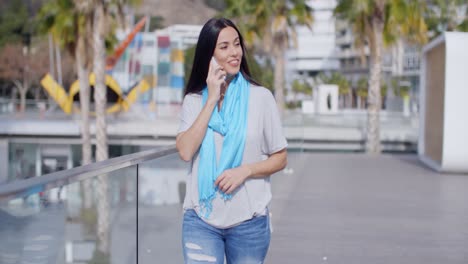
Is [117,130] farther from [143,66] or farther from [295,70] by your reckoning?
[295,70]

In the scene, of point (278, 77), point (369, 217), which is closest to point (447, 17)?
point (278, 77)

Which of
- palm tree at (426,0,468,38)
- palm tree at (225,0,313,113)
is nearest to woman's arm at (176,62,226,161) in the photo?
palm tree at (225,0,313,113)

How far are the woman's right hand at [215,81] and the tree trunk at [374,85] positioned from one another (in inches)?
887

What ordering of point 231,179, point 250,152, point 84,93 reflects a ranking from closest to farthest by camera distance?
point 231,179
point 250,152
point 84,93

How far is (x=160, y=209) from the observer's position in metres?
5.69

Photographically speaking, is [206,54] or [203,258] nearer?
[203,258]

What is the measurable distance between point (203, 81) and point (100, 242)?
141cm

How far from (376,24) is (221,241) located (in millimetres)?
22946

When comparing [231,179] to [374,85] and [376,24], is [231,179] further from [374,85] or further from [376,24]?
[374,85]

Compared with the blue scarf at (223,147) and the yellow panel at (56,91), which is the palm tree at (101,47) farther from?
the blue scarf at (223,147)

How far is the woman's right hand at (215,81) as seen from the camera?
318 centimetres

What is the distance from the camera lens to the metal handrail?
9.43ft

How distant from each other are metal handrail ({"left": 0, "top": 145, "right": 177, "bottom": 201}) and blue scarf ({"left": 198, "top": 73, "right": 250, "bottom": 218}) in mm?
643

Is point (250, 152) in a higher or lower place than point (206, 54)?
lower
